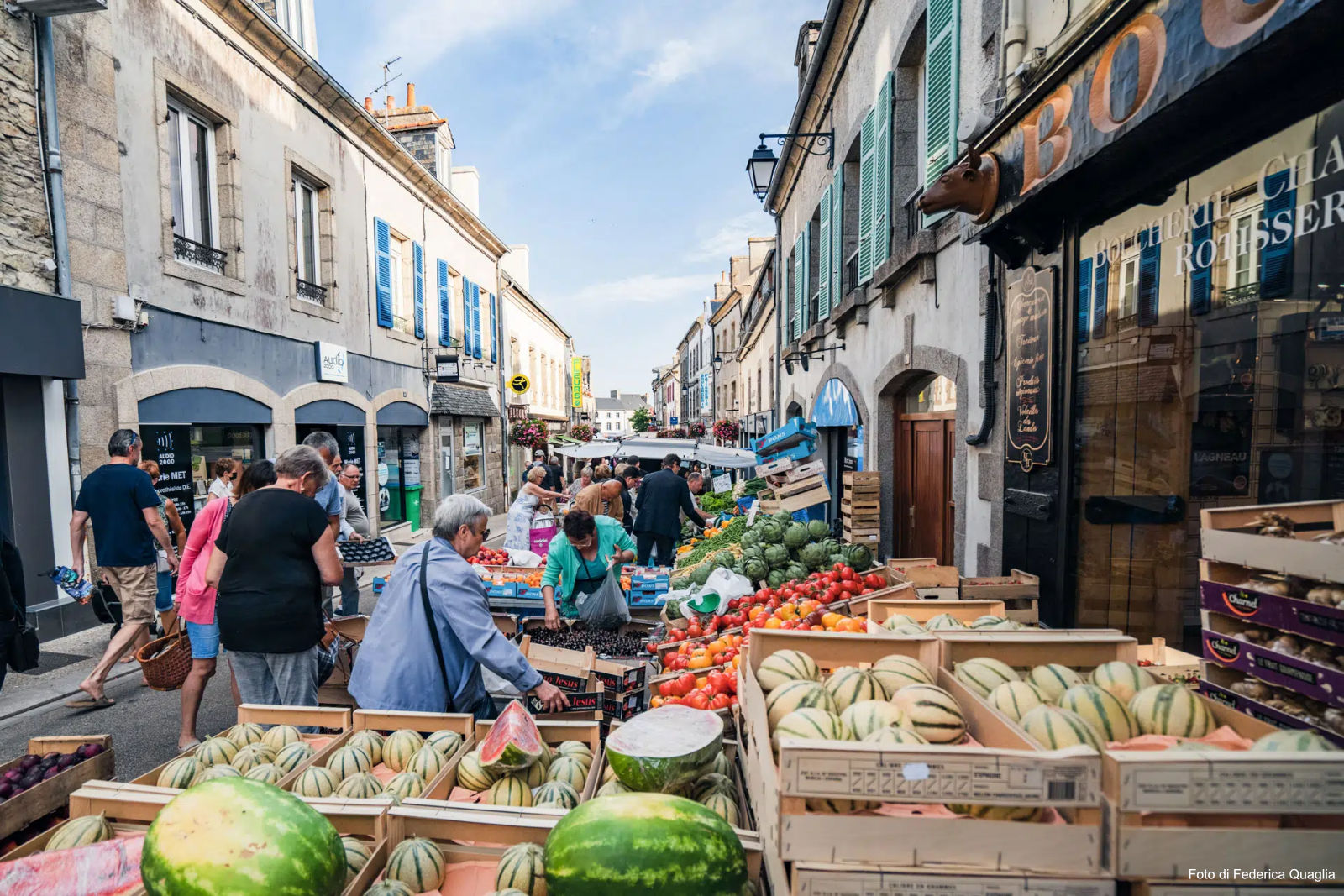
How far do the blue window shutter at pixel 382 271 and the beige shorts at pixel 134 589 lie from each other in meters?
8.29

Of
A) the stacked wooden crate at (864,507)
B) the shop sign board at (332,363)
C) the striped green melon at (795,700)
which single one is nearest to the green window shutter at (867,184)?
the stacked wooden crate at (864,507)

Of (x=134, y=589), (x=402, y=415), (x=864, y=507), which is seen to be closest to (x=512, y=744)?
(x=864, y=507)

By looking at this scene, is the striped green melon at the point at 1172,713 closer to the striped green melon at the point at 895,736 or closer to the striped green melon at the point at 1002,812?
the striped green melon at the point at 1002,812

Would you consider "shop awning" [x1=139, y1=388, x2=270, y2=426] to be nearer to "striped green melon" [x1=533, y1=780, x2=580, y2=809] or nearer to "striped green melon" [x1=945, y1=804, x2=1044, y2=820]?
"striped green melon" [x1=533, y1=780, x2=580, y2=809]

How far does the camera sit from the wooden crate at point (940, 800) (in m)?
1.27

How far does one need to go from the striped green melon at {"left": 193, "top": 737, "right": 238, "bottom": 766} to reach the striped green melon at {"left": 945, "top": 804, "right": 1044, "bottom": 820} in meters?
2.43

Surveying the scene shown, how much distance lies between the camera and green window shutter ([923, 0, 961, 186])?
17.4ft

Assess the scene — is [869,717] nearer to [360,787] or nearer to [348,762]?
[360,787]

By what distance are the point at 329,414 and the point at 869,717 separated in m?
11.7

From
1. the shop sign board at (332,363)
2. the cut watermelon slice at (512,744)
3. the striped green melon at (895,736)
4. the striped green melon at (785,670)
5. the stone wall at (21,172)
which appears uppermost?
the stone wall at (21,172)

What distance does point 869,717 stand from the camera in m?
1.64

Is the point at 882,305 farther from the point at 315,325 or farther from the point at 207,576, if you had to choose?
the point at 315,325

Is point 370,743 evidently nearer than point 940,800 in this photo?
No

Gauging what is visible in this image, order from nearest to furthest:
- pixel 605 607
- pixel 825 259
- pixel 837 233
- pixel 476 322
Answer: pixel 605 607
pixel 837 233
pixel 825 259
pixel 476 322
